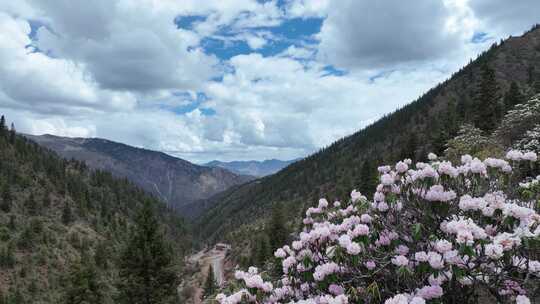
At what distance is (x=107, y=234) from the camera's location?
108 metres

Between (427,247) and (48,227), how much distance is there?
347 ft

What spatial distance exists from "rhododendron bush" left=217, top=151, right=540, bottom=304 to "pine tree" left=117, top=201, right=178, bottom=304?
19.6 metres

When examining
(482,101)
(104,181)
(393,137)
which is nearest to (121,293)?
(482,101)

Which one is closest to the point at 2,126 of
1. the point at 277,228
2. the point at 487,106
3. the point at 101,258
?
the point at 101,258

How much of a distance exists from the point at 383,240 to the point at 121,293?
2316cm

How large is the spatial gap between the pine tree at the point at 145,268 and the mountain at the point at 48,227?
299 inches

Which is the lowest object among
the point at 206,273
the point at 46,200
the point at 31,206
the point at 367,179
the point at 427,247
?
the point at 206,273

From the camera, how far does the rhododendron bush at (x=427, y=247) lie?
3.58m

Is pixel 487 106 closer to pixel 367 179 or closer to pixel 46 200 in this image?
pixel 367 179

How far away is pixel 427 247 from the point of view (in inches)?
172

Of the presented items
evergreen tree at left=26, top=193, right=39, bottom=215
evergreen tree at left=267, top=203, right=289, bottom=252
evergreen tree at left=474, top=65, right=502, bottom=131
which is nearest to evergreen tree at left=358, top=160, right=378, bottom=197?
evergreen tree at left=267, top=203, right=289, bottom=252

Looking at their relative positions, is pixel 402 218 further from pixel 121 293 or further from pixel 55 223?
pixel 55 223

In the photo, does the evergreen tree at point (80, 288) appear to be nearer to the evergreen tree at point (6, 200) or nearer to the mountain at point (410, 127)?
the mountain at point (410, 127)

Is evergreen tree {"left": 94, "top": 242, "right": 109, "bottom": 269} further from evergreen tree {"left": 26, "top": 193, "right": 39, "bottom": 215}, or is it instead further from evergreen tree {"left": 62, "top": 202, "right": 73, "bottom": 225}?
evergreen tree {"left": 26, "top": 193, "right": 39, "bottom": 215}
